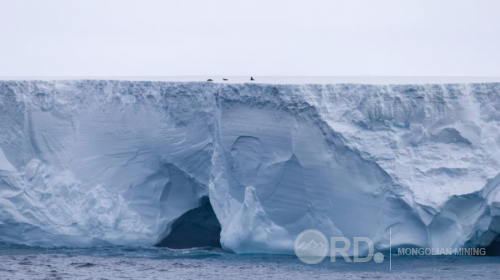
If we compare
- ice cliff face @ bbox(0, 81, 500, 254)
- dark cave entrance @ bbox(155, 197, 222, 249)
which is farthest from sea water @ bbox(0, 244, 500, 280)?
dark cave entrance @ bbox(155, 197, 222, 249)

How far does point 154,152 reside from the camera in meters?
10.6

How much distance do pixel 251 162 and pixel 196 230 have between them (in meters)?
1.52

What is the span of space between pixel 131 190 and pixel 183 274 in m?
2.06

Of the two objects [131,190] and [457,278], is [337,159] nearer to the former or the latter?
[457,278]

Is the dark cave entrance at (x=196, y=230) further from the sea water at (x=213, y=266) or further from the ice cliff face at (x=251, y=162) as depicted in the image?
the sea water at (x=213, y=266)

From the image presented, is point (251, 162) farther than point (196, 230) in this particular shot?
No

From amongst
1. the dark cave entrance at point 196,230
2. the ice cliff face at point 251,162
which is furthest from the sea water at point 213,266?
the dark cave entrance at point 196,230

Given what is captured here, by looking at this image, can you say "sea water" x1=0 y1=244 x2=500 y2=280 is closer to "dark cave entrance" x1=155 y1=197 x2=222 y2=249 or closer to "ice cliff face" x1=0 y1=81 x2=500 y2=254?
"ice cliff face" x1=0 y1=81 x2=500 y2=254


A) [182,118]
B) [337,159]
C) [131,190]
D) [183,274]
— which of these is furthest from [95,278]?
[337,159]

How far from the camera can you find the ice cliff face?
955 centimetres

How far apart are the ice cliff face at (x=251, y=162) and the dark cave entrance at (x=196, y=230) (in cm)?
22

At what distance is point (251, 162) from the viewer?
10086 mm

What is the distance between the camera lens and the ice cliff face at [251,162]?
955 centimetres

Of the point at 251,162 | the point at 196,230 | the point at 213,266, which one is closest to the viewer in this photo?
the point at 213,266
